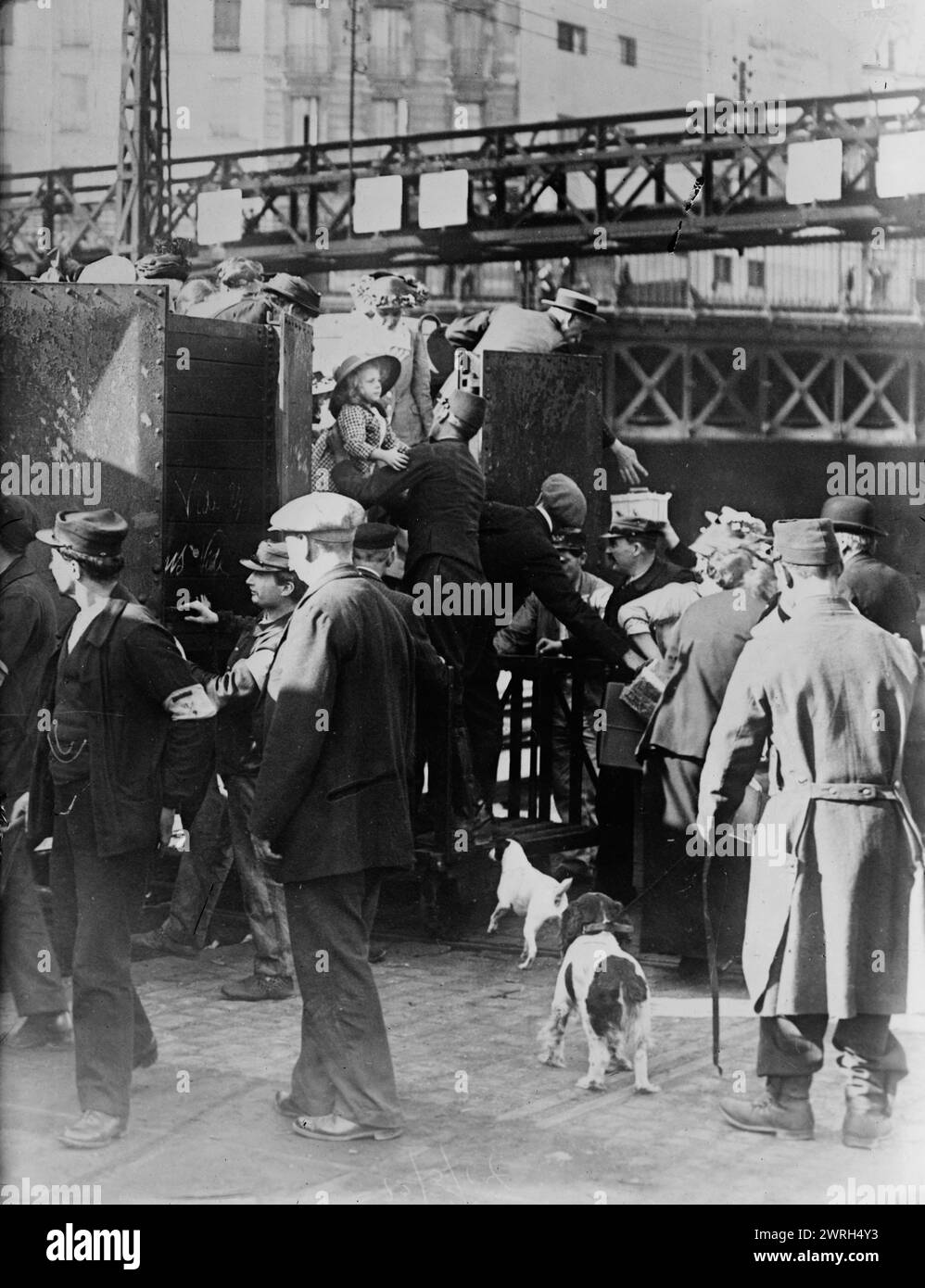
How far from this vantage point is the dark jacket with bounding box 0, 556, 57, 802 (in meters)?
7.35

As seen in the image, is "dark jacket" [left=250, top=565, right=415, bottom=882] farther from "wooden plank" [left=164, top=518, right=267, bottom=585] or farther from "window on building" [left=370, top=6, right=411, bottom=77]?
"window on building" [left=370, top=6, right=411, bottom=77]

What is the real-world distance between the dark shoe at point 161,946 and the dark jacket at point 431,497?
6.60 ft

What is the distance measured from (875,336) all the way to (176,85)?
11.0 ft

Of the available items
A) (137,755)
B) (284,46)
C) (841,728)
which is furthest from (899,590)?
(284,46)

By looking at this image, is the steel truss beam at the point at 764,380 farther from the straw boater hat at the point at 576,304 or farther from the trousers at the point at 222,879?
the trousers at the point at 222,879

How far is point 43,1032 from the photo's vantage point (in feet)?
23.8

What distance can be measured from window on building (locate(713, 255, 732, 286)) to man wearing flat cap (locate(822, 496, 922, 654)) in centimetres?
253

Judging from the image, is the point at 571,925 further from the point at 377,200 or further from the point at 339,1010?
the point at 377,200

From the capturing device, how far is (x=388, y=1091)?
6.61m

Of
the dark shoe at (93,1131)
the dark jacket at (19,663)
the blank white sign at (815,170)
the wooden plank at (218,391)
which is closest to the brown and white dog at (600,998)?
the dark shoe at (93,1131)

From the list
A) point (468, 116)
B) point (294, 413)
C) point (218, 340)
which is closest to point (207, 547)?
point (294, 413)

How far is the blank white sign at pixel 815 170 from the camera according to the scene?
7859mm

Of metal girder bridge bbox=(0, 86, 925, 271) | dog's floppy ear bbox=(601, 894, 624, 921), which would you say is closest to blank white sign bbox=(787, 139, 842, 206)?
metal girder bridge bbox=(0, 86, 925, 271)

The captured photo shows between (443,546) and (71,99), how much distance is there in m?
2.62
